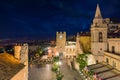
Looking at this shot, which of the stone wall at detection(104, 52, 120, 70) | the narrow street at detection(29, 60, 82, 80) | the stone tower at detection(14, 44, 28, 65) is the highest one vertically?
the stone tower at detection(14, 44, 28, 65)

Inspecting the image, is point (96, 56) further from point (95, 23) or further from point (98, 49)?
point (95, 23)

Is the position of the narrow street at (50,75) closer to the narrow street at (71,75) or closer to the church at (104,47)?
the narrow street at (71,75)

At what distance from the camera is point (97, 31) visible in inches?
1822

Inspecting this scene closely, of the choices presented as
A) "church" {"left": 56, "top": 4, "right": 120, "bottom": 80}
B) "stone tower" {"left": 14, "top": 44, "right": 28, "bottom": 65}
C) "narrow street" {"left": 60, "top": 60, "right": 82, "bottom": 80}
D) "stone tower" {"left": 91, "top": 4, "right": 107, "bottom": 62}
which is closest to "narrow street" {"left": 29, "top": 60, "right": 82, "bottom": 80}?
"narrow street" {"left": 60, "top": 60, "right": 82, "bottom": 80}

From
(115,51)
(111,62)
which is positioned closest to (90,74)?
(111,62)

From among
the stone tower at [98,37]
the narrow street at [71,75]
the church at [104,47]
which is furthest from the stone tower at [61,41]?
the stone tower at [98,37]

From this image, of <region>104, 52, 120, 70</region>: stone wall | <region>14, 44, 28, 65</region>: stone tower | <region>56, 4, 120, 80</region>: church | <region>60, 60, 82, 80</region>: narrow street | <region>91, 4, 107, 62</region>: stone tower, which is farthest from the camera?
<region>91, 4, 107, 62</region>: stone tower

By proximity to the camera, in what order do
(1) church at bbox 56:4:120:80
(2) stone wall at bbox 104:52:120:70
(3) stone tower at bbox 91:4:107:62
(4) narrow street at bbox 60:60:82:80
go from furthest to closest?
(3) stone tower at bbox 91:4:107:62 → (4) narrow street at bbox 60:60:82:80 → (1) church at bbox 56:4:120:80 → (2) stone wall at bbox 104:52:120:70

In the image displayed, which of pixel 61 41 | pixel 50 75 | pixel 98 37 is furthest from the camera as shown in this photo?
pixel 61 41

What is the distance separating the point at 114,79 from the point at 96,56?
739 inches

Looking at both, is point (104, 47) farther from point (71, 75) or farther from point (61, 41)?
point (61, 41)

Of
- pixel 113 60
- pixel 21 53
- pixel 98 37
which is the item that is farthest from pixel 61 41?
pixel 21 53

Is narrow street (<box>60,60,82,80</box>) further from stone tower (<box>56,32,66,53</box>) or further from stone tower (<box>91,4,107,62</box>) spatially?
stone tower (<box>56,32,66,53</box>)

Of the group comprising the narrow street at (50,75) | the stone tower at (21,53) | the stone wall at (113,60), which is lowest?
the narrow street at (50,75)
